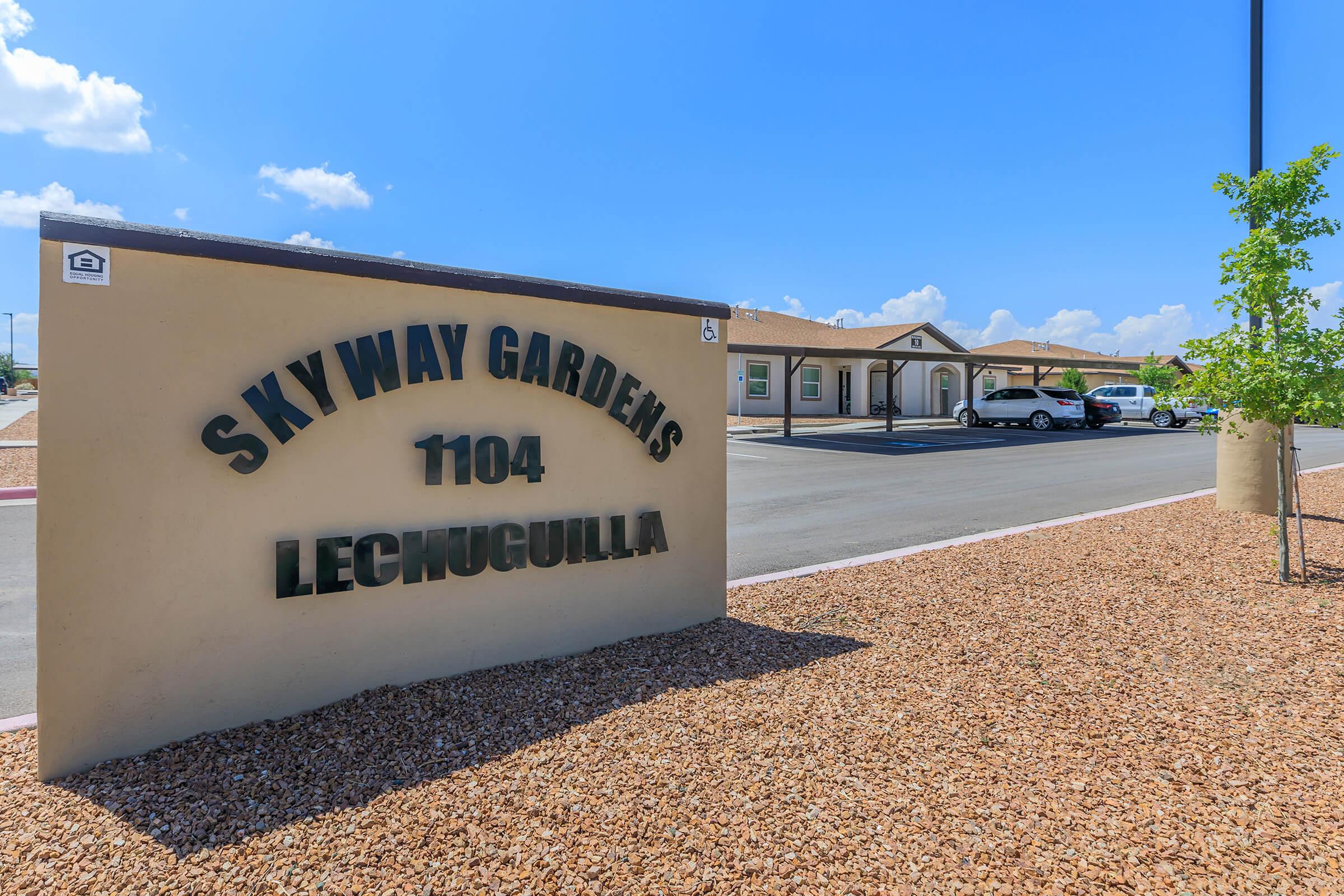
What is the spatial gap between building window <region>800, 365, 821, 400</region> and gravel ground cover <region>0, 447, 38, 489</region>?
2859cm

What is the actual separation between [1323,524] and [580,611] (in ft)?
30.4

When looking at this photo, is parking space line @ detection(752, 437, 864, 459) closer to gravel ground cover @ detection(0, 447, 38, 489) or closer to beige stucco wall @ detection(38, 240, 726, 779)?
beige stucco wall @ detection(38, 240, 726, 779)

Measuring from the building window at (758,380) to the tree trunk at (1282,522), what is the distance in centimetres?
2789

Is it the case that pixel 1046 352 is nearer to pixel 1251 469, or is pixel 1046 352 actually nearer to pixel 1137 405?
pixel 1137 405

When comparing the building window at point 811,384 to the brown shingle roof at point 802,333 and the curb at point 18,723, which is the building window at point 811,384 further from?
the curb at point 18,723

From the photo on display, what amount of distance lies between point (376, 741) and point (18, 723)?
200 cm

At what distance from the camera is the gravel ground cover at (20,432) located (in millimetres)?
20719

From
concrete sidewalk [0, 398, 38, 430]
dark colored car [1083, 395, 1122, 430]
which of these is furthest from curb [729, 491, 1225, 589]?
concrete sidewalk [0, 398, 38, 430]

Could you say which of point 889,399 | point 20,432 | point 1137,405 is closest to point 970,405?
point 889,399

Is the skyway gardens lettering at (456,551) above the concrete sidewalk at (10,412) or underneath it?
underneath

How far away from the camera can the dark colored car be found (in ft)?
102

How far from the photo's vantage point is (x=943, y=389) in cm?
4256

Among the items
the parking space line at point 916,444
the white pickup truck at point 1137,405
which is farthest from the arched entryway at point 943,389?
the parking space line at point 916,444

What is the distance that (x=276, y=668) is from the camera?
3795 millimetres
